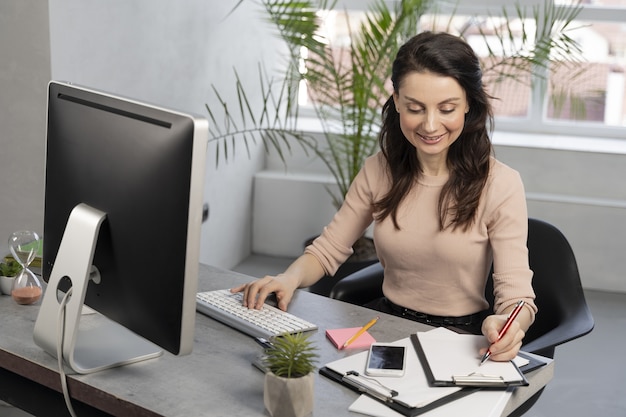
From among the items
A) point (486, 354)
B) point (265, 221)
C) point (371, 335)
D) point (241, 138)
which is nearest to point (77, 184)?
point (371, 335)

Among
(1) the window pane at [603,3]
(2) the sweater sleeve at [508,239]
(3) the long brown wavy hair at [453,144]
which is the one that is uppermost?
(1) the window pane at [603,3]

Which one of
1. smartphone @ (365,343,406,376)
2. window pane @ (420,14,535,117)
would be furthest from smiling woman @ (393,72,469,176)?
window pane @ (420,14,535,117)

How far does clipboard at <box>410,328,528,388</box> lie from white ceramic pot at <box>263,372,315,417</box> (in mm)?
265

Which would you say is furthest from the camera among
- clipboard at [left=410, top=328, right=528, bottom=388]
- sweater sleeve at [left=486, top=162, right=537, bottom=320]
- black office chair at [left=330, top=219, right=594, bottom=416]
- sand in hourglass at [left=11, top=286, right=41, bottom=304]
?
black office chair at [left=330, top=219, right=594, bottom=416]

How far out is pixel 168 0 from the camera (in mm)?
3572

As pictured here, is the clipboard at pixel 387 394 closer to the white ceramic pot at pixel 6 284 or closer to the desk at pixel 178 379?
the desk at pixel 178 379

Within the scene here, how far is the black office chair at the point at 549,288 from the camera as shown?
2379 mm

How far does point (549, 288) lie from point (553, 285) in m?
0.01

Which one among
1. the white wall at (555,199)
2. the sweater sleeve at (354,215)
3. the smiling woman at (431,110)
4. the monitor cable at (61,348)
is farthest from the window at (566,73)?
the monitor cable at (61,348)

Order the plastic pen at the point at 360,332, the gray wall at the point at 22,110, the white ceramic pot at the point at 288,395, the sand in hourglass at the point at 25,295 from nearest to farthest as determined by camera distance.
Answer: the white ceramic pot at the point at 288,395 < the plastic pen at the point at 360,332 < the sand in hourglass at the point at 25,295 < the gray wall at the point at 22,110

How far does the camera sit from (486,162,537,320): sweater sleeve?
2.11 meters

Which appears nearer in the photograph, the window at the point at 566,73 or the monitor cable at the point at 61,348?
the monitor cable at the point at 61,348

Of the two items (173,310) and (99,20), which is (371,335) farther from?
(99,20)

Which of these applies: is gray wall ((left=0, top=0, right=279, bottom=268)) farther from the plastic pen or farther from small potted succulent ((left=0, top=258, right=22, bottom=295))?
the plastic pen
